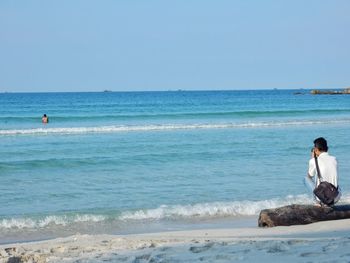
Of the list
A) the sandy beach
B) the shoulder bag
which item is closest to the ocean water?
the sandy beach

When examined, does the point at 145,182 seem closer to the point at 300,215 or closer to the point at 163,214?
the point at 163,214

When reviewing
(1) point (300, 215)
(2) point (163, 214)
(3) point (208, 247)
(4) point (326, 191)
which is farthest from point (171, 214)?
(3) point (208, 247)

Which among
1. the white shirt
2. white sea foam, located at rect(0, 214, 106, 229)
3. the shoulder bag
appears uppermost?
the white shirt

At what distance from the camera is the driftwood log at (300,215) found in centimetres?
921

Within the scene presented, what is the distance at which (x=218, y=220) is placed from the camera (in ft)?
36.7

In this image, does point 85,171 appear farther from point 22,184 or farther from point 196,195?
point 196,195

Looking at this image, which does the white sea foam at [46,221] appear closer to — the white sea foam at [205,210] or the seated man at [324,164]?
the white sea foam at [205,210]

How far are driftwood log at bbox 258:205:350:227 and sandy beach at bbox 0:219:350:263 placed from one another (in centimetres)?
23

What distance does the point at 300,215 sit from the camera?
9227 millimetres

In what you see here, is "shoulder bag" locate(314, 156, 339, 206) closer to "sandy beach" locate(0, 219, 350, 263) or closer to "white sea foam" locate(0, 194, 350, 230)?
"sandy beach" locate(0, 219, 350, 263)

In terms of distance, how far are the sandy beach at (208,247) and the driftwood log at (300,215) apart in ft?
0.75

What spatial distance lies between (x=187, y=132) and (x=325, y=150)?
2080 cm

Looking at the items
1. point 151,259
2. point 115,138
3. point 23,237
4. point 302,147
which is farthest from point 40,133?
point 151,259

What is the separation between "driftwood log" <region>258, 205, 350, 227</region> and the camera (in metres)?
9.21
